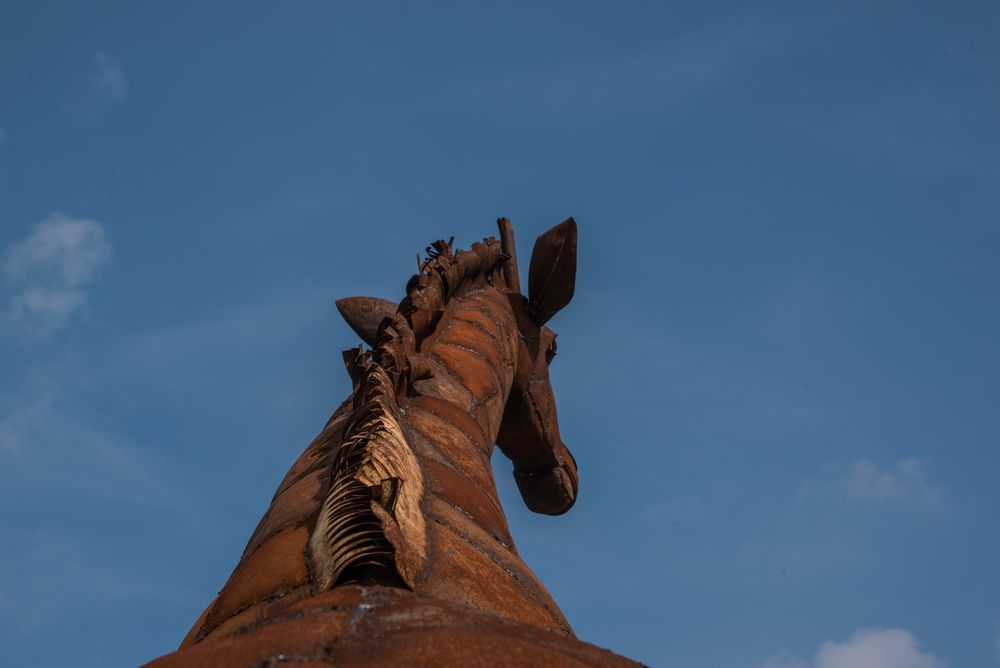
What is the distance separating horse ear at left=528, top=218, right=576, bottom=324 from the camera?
6520 millimetres

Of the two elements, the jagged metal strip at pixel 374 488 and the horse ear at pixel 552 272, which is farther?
the horse ear at pixel 552 272

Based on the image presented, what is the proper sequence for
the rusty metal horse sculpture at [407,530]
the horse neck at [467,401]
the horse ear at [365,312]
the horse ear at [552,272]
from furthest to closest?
the horse ear at [552,272] < the horse ear at [365,312] < the horse neck at [467,401] < the rusty metal horse sculpture at [407,530]

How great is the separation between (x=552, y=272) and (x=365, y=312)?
3.92 feet

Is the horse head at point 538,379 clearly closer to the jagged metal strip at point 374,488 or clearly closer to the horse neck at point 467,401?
the horse neck at point 467,401

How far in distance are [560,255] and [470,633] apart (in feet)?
16.0

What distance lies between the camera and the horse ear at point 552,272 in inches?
257

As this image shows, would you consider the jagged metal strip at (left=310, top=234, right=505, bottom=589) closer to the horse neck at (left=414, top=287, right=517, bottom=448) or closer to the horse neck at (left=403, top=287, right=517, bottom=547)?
the horse neck at (left=403, top=287, right=517, bottom=547)

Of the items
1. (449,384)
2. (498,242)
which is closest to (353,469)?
(449,384)

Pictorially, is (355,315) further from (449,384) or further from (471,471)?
(471,471)

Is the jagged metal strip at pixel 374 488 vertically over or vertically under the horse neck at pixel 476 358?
under

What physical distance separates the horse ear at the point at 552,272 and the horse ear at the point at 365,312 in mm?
969

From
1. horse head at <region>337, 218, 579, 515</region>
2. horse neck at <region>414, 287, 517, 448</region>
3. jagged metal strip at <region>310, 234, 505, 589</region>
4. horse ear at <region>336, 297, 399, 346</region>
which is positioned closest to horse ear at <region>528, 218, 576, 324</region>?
horse head at <region>337, 218, 579, 515</region>

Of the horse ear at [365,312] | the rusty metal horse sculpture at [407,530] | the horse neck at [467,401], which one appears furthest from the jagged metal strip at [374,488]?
the horse ear at [365,312]

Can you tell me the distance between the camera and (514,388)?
247 inches
